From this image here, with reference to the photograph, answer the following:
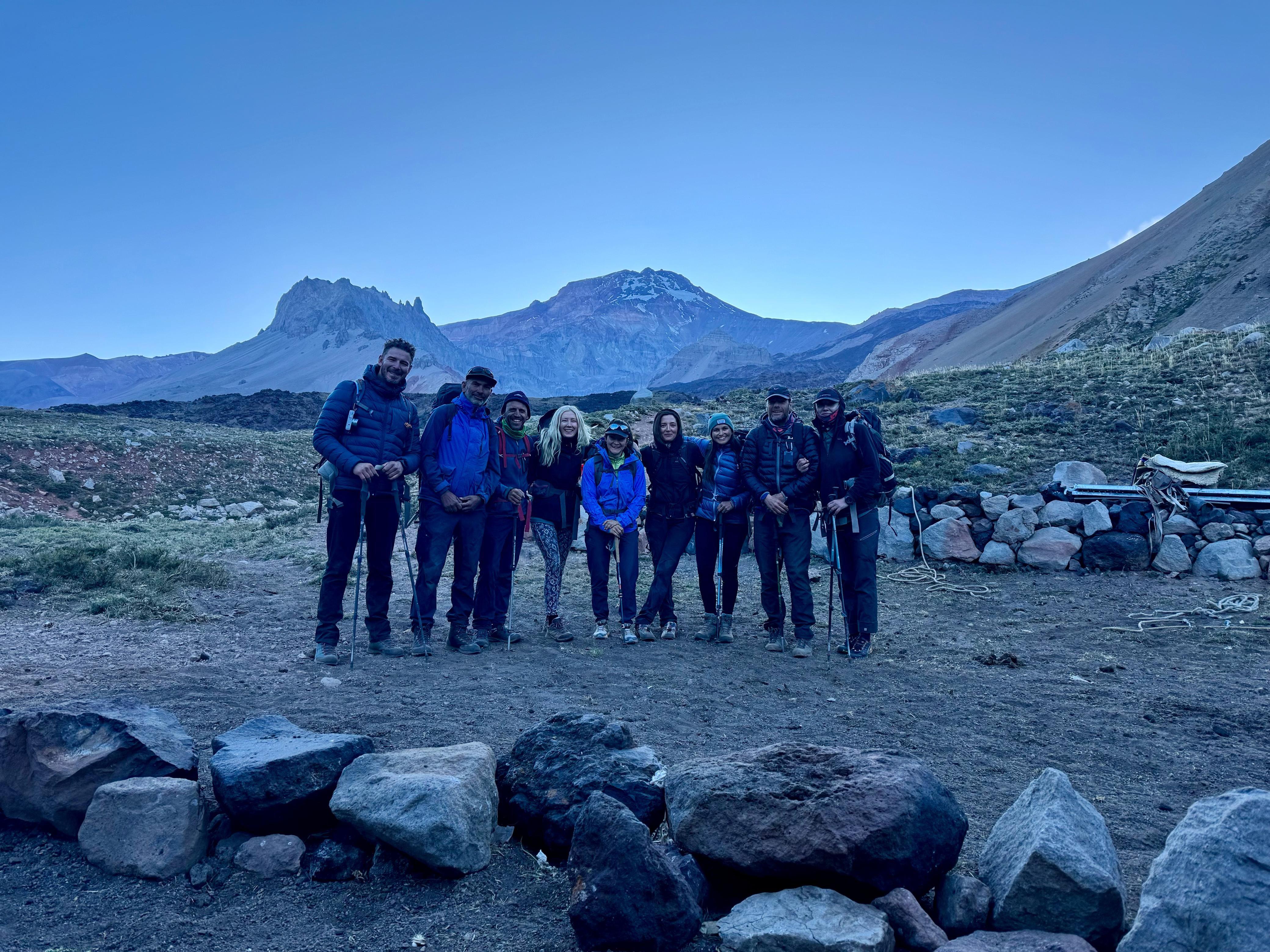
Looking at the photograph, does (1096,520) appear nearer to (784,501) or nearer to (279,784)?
(784,501)

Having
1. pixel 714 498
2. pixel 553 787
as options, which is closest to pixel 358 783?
pixel 553 787

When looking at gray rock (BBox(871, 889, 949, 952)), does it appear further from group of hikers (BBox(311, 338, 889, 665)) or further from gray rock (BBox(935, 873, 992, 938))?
group of hikers (BBox(311, 338, 889, 665))

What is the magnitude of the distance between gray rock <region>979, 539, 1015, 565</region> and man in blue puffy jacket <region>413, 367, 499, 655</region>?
6.55 metres

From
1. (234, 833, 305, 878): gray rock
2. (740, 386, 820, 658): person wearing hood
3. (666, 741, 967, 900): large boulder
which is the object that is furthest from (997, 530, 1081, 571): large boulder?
(234, 833, 305, 878): gray rock

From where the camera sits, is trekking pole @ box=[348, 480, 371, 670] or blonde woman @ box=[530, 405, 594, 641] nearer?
trekking pole @ box=[348, 480, 371, 670]

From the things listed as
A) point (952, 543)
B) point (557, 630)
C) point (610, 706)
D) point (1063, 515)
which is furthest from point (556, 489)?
point (1063, 515)

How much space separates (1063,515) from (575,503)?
21.0 ft

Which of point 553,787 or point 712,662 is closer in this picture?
point 553,787

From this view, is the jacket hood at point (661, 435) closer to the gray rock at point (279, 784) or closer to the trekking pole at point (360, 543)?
the trekking pole at point (360, 543)

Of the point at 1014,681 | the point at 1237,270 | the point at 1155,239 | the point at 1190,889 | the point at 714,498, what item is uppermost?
the point at 1155,239

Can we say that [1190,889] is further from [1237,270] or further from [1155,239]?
[1155,239]

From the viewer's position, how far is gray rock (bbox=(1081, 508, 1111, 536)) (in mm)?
9344

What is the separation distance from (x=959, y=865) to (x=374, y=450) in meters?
4.31

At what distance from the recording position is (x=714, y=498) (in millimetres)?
6621
